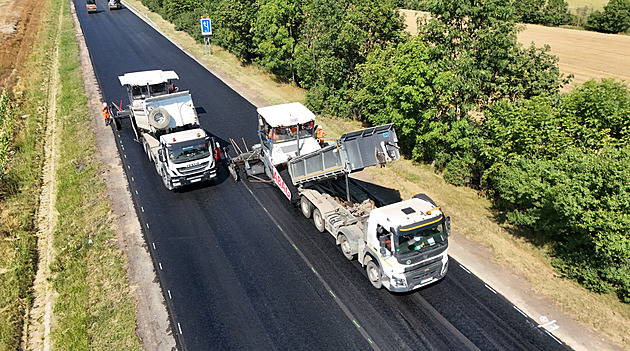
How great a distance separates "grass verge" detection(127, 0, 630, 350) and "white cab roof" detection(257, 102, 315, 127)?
5642mm

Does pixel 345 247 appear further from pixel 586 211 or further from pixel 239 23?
pixel 239 23

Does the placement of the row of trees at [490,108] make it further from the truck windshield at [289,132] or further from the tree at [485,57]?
the truck windshield at [289,132]

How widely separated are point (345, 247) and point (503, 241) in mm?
7088

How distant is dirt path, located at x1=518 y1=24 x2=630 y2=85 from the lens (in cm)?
4700

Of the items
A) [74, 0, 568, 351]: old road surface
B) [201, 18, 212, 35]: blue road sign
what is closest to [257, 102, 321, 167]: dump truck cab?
[74, 0, 568, 351]: old road surface

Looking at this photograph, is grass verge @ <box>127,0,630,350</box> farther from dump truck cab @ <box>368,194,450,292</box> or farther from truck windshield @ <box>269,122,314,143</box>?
truck windshield @ <box>269,122,314,143</box>

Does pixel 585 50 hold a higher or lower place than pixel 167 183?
higher

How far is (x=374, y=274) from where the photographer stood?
14484 mm

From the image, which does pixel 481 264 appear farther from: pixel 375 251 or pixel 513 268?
pixel 375 251

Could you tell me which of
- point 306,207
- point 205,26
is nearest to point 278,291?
point 306,207

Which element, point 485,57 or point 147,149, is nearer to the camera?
point 485,57

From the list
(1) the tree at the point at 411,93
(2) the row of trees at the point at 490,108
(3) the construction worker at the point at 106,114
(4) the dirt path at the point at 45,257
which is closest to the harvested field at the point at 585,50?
(2) the row of trees at the point at 490,108

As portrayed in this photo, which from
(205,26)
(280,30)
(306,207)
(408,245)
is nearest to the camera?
(408,245)

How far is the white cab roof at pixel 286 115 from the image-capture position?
19.5 m
